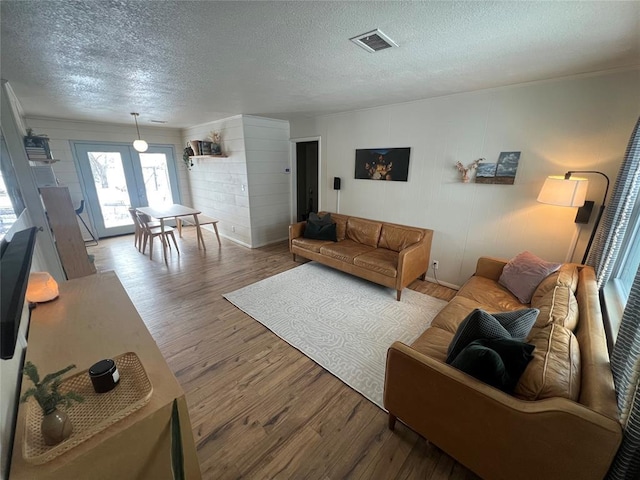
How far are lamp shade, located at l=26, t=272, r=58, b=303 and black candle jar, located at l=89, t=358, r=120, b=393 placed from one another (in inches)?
41.5

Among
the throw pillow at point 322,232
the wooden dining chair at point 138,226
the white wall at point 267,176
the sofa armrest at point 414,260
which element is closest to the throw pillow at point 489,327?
the sofa armrest at point 414,260

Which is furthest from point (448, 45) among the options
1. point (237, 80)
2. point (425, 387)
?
point (425, 387)

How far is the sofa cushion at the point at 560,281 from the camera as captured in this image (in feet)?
6.59

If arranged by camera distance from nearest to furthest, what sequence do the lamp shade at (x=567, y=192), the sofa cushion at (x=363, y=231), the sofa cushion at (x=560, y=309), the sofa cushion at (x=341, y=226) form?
the sofa cushion at (x=560, y=309) → the lamp shade at (x=567, y=192) → the sofa cushion at (x=363, y=231) → the sofa cushion at (x=341, y=226)

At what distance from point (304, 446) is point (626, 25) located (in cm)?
320

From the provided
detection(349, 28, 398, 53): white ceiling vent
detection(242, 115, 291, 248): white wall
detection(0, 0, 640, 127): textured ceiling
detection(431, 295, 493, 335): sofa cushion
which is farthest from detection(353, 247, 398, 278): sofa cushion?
detection(242, 115, 291, 248): white wall

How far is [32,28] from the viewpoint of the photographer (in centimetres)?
156

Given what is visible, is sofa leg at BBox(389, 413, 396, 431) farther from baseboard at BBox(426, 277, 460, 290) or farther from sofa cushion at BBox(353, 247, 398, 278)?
baseboard at BBox(426, 277, 460, 290)

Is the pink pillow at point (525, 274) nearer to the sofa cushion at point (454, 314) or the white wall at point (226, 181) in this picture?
the sofa cushion at point (454, 314)

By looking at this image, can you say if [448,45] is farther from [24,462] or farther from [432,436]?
[24,462]

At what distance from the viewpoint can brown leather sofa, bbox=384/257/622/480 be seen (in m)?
0.98

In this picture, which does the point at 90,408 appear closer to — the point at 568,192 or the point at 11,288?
the point at 11,288

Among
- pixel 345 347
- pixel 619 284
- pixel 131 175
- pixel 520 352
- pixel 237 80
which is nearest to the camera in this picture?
pixel 520 352

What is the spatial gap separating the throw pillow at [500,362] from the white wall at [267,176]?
14.3 ft
